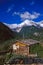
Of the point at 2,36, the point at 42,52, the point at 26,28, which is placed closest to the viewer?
the point at 42,52

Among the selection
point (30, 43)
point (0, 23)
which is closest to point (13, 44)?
point (30, 43)

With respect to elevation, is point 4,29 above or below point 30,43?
above

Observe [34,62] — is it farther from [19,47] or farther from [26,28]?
[26,28]

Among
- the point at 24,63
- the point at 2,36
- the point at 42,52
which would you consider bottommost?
the point at 24,63

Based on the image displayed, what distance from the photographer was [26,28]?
68.7m

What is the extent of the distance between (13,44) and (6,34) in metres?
16.8

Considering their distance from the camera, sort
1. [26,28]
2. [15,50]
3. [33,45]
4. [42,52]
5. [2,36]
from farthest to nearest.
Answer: [26,28]
[2,36]
[15,50]
[33,45]
[42,52]

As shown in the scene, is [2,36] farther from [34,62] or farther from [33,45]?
[34,62]

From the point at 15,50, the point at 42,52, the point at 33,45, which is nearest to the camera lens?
the point at 42,52

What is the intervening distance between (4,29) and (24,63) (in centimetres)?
4669

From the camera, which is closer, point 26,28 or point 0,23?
point 0,23

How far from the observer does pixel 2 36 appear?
57.1 metres

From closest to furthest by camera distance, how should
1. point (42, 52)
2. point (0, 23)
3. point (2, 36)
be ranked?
1. point (42, 52)
2. point (2, 36)
3. point (0, 23)

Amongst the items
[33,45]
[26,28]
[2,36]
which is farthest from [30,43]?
[26,28]
